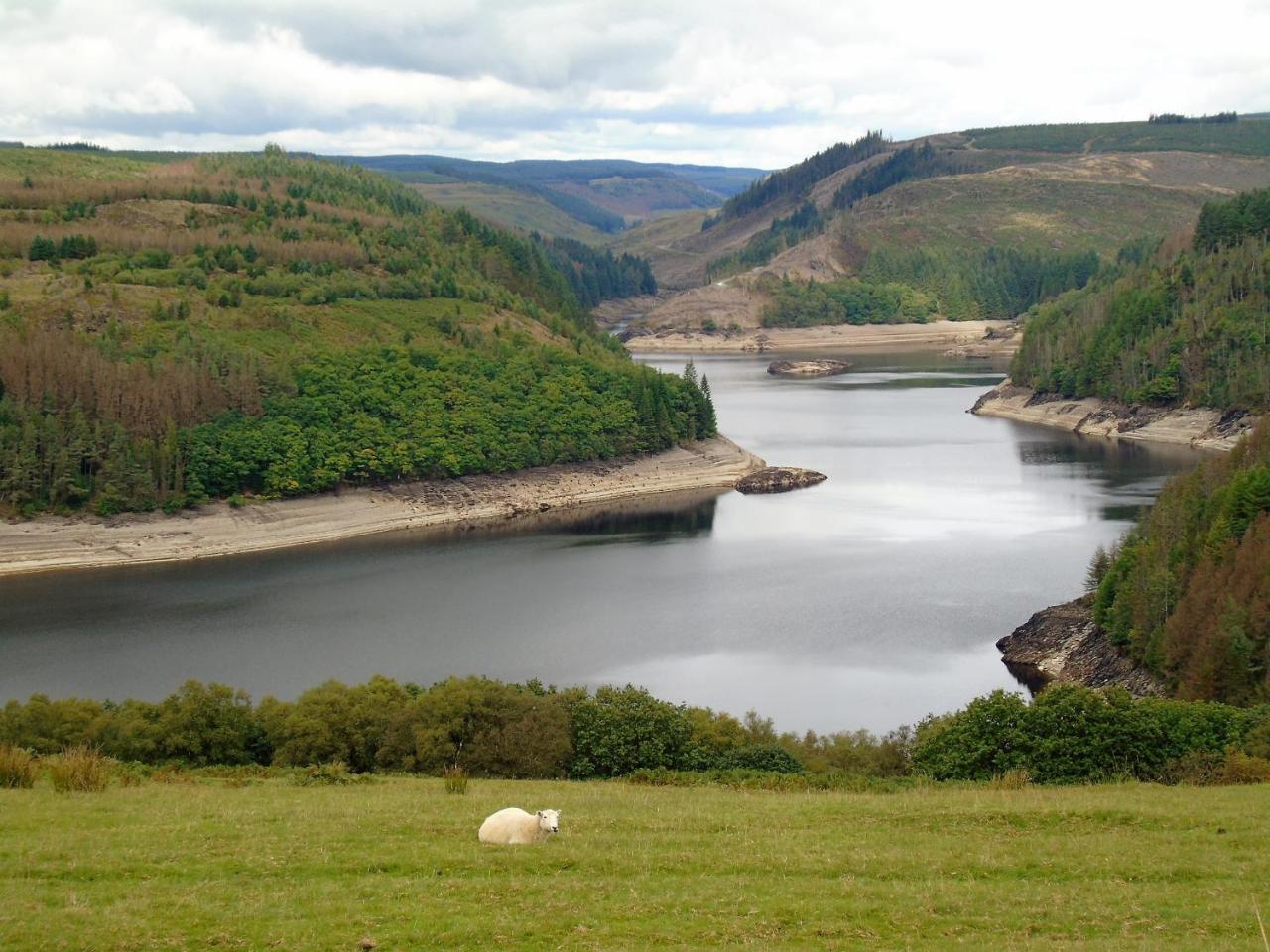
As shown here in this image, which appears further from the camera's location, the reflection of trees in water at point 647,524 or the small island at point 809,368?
the small island at point 809,368

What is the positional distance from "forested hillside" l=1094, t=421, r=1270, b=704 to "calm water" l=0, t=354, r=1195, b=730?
4.91 metres

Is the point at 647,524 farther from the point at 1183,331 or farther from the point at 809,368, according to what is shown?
the point at 809,368

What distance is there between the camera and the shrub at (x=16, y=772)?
22.4 meters

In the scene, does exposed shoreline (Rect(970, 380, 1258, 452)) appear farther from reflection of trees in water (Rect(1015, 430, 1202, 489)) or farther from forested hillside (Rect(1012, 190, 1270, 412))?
reflection of trees in water (Rect(1015, 430, 1202, 489))

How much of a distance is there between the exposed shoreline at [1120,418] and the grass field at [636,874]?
77.9 m

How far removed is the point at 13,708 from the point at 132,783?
34.2 ft

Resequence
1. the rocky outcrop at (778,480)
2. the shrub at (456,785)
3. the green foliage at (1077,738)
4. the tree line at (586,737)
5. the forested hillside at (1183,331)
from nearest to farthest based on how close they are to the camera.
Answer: the shrub at (456,785) → the green foliage at (1077,738) → the tree line at (586,737) → the rocky outcrop at (778,480) → the forested hillside at (1183,331)

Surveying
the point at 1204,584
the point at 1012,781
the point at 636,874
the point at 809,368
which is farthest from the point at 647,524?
the point at 809,368

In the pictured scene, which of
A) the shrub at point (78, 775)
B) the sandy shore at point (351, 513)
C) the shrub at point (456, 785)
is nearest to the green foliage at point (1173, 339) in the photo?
the sandy shore at point (351, 513)

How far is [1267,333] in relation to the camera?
327ft

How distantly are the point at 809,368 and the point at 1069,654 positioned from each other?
397 feet


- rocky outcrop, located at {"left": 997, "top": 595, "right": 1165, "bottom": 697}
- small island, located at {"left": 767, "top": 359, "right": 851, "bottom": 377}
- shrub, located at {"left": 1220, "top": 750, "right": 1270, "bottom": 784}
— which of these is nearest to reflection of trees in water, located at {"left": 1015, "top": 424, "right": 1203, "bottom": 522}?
rocky outcrop, located at {"left": 997, "top": 595, "right": 1165, "bottom": 697}

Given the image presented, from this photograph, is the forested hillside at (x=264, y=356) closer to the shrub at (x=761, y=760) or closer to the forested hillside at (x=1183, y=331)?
the forested hillside at (x=1183, y=331)

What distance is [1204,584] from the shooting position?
4203 cm
